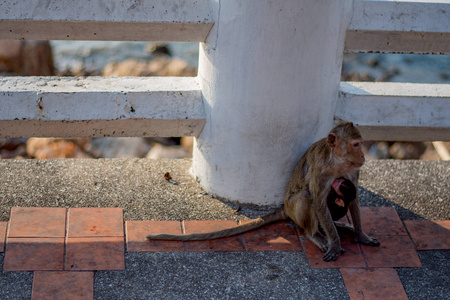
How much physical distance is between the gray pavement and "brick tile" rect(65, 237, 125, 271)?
6 cm

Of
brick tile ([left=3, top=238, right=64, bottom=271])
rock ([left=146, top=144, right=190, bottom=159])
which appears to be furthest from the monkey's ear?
rock ([left=146, top=144, right=190, bottom=159])

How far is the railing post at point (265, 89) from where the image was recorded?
10.3ft

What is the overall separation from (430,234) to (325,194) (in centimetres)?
77

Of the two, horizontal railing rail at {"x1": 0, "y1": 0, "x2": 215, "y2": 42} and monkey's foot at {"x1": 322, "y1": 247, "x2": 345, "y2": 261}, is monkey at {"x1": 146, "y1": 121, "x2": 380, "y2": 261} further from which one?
horizontal railing rail at {"x1": 0, "y1": 0, "x2": 215, "y2": 42}

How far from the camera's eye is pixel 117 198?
3.51 metres

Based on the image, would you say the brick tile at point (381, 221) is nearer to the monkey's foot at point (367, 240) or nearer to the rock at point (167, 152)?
the monkey's foot at point (367, 240)

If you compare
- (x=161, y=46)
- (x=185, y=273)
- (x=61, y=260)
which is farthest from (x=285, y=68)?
(x=161, y=46)

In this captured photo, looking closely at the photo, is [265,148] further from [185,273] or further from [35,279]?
[35,279]

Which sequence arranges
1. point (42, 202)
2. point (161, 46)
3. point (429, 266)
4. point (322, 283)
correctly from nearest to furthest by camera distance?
point (322, 283) → point (429, 266) → point (42, 202) → point (161, 46)

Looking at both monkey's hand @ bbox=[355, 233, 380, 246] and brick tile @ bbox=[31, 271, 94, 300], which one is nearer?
brick tile @ bbox=[31, 271, 94, 300]

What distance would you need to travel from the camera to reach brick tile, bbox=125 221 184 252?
121 inches

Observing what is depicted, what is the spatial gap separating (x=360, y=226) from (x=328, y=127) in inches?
27.0

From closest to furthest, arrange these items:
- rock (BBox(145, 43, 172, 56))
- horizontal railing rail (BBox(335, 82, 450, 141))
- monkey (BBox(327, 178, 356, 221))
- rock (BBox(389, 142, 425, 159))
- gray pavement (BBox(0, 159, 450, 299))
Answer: gray pavement (BBox(0, 159, 450, 299)) → monkey (BBox(327, 178, 356, 221)) → horizontal railing rail (BBox(335, 82, 450, 141)) → rock (BBox(389, 142, 425, 159)) → rock (BBox(145, 43, 172, 56))

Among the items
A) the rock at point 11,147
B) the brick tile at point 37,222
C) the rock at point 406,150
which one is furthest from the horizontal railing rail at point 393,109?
the rock at point 11,147
